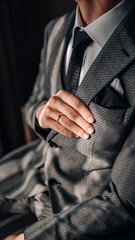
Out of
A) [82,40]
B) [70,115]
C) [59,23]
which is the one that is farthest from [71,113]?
[59,23]

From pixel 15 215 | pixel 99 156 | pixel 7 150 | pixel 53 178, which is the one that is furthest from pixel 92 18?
pixel 7 150

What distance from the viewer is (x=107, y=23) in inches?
24.2

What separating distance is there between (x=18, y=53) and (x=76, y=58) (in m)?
1.08

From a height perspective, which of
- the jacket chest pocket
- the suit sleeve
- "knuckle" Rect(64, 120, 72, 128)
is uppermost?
"knuckle" Rect(64, 120, 72, 128)

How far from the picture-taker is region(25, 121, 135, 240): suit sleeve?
59cm

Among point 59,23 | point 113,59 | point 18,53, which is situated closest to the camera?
point 113,59

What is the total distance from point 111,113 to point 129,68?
0.41 feet

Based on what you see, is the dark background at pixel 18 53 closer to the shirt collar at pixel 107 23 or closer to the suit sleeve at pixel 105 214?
the shirt collar at pixel 107 23

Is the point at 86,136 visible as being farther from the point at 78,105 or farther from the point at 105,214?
the point at 105,214

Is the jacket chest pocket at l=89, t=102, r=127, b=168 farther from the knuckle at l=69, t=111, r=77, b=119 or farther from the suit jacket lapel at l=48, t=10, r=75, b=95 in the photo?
Answer: the suit jacket lapel at l=48, t=10, r=75, b=95

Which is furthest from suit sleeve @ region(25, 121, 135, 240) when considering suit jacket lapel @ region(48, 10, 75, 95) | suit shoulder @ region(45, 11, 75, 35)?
suit shoulder @ region(45, 11, 75, 35)

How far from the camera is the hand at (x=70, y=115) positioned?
61 centimetres

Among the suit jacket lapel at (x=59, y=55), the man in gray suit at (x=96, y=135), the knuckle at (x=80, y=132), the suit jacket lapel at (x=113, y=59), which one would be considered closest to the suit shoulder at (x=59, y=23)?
the suit jacket lapel at (x=59, y=55)

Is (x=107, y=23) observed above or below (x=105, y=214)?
above
